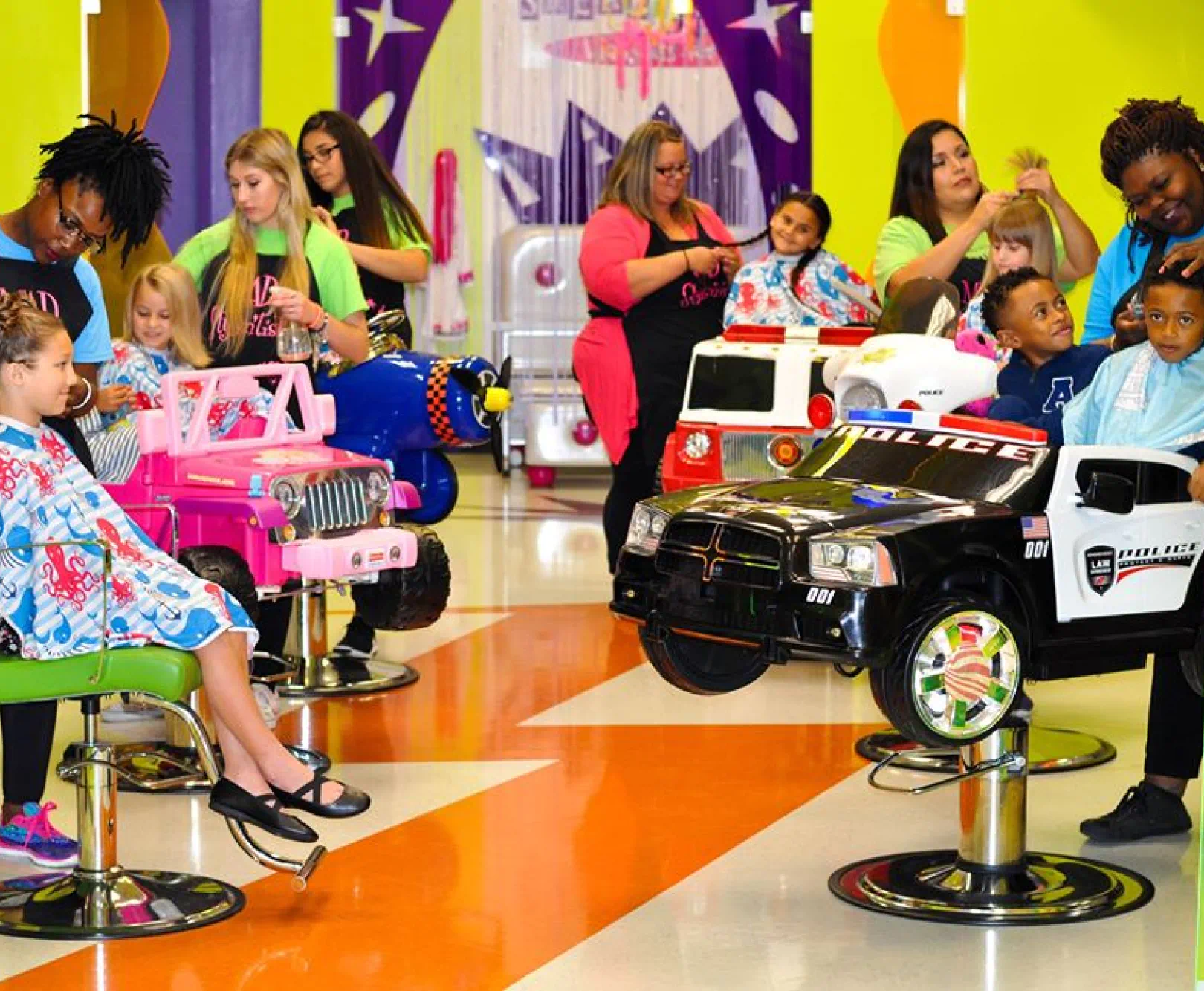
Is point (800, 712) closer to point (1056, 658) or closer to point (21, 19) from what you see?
point (1056, 658)

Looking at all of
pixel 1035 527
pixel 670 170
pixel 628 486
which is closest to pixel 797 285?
pixel 670 170

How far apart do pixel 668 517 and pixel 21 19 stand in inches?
169

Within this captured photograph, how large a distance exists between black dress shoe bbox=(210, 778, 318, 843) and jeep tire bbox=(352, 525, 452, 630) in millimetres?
1533

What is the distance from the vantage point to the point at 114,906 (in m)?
3.96

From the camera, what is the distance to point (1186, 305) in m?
4.14

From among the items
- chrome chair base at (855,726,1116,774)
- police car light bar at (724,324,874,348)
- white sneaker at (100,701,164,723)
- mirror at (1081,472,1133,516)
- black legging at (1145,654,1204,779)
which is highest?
police car light bar at (724,324,874,348)

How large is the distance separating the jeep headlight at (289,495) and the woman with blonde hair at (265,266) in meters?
0.68

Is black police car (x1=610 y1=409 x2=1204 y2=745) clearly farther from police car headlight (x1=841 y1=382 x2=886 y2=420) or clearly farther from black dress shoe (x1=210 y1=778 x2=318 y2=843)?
black dress shoe (x1=210 y1=778 x2=318 y2=843)

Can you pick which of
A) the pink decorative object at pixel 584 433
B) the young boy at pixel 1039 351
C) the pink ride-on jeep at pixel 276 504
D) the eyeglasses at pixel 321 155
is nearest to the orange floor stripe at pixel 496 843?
the pink ride-on jeep at pixel 276 504

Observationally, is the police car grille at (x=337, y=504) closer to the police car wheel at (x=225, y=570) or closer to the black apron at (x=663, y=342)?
the police car wheel at (x=225, y=570)

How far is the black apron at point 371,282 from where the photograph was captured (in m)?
6.46

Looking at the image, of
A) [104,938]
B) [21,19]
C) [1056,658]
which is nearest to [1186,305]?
[1056,658]

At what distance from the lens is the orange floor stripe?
3756mm

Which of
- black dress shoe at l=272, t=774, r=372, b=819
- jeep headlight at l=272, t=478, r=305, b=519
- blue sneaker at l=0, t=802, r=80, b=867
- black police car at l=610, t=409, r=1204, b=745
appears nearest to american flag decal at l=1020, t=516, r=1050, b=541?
black police car at l=610, t=409, r=1204, b=745
